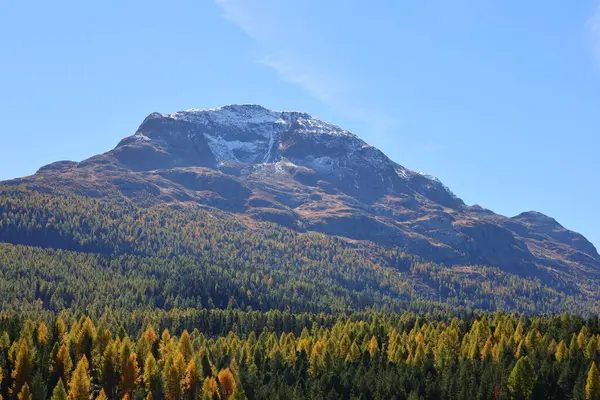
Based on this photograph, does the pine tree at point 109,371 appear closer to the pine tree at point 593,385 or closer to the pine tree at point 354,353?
the pine tree at point 354,353

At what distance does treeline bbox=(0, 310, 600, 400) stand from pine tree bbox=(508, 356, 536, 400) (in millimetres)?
204

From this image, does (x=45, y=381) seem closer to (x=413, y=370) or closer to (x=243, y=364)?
(x=243, y=364)

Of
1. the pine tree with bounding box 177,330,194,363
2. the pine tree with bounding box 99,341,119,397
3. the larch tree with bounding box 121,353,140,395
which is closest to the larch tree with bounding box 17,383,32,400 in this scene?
the larch tree with bounding box 121,353,140,395

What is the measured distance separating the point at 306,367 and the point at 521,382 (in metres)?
54.1

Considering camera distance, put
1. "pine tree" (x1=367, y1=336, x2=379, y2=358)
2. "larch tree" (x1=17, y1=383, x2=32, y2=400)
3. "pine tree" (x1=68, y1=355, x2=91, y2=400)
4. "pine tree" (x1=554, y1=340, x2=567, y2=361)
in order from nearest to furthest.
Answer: "larch tree" (x1=17, y1=383, x2=32, y2=400)
"pine tree" (x1=68, y1=355, x2=91, y2=400)
"pine tree" (x1=554, y1=340, x2=567, y2=361)
"pine tree" (x1=367, y1=336, x2=379, y2=358)

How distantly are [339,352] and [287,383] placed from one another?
98.3ft

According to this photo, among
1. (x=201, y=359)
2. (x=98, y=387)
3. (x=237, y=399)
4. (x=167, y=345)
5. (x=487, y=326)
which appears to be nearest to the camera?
(x=237, y=399)

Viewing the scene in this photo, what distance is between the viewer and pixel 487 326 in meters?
189

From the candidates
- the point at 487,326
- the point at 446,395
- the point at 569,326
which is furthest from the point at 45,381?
the point at 569,326

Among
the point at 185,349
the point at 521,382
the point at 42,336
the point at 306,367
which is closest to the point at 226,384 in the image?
the point at 185,349

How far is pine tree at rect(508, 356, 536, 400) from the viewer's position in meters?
132

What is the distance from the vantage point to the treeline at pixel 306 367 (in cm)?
13312

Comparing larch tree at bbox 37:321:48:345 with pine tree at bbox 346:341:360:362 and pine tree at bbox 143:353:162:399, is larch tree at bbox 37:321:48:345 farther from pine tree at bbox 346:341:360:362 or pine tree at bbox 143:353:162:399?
pine tree at bbox 346:341:360:362

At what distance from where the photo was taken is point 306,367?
16438 centimetres
